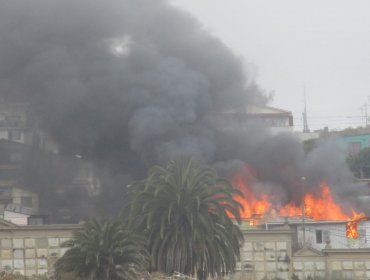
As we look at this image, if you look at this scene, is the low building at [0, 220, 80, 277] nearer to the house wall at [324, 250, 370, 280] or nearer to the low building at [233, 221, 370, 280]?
the low building at [233, 221, 370, 280]

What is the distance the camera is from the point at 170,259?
46.3 metres

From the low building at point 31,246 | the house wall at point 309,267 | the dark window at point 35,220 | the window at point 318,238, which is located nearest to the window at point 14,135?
the dark window at point 35,220

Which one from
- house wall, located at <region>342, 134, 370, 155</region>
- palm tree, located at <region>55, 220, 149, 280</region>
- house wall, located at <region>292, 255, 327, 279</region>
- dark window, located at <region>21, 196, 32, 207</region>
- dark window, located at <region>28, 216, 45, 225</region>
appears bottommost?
house wall, located at <region>292, 255, 327, 279</region>

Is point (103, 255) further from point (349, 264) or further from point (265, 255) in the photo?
point (349, 264)

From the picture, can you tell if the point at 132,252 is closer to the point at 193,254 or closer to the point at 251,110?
the point at 193,254

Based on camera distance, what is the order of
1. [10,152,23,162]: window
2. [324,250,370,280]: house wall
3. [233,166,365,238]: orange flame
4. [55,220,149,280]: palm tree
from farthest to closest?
[10,152,23,162]: window < [233,166,365,238]: orange flame < [324,250,370,280]: house wall < [55,220,149,280]: palm tree

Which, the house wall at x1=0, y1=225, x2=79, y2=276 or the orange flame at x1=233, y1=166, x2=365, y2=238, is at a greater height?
the orange flame at x1=233, y1=166, x2=365, y2=238

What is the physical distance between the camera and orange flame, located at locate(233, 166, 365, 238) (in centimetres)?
7738

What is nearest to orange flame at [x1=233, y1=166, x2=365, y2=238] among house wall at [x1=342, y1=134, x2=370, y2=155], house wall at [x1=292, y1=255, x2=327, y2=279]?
house wall at [x1=292, y1=255, x2=327, y2=279]

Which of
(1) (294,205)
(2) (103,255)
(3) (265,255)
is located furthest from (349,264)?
(2) (103,255)

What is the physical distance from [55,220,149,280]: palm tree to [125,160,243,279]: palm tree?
16.5 ft

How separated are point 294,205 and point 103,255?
43.0 meters

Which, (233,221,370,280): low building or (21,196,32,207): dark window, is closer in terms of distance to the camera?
(233,221,370,280): low building

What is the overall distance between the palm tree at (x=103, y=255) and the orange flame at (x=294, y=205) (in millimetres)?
36235
